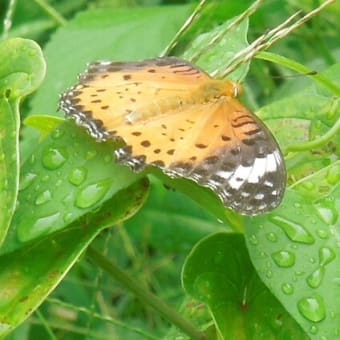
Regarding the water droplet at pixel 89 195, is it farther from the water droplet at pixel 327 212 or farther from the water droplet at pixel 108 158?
the water droplet at pixel 327 212

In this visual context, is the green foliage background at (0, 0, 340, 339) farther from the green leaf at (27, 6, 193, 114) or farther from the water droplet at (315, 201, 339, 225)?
the green leaf at (27, 6, 193, 114)

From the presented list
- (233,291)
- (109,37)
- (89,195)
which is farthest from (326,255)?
(109,37)

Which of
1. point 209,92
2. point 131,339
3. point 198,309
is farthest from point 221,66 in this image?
point 131,339

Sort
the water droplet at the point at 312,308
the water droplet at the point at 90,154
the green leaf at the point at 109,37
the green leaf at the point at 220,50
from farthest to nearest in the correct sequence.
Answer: the green leaf at the point at 109,37, the green leaf at the point at 220,50, the water droplet at the point at 90,154, the water droplet at the point at 312,308

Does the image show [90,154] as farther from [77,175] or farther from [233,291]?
[233,291]

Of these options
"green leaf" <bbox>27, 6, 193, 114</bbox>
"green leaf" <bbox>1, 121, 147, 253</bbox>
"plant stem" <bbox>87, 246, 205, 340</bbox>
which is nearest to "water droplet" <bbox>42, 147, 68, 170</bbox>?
"green leaf" <bbox>1, 121, 147, 253</bbox>

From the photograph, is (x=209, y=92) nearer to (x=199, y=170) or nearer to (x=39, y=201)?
(x=199, y=170)

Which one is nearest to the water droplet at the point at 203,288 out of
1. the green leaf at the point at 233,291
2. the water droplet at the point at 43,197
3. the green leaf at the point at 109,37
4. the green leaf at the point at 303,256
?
the green leaf at the point at 233,291
